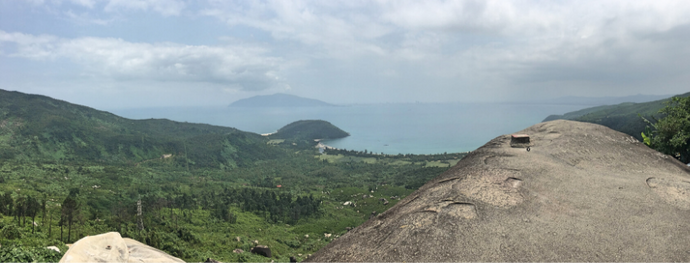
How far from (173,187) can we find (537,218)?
7832 cm

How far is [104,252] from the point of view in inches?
259

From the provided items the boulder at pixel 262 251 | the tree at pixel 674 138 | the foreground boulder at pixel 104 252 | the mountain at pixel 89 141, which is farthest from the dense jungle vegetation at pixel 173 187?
the tree at pixel 674 138

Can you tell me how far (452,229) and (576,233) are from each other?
1.83m

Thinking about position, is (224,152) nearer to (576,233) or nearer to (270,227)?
(270,227)

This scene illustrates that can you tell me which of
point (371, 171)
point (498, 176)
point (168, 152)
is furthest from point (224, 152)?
point (498, 176)

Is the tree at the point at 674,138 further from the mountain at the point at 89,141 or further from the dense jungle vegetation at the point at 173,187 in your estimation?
the mountain at the point at 89,141

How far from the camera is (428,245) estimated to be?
485cm

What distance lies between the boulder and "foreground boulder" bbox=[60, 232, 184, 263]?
27.4m

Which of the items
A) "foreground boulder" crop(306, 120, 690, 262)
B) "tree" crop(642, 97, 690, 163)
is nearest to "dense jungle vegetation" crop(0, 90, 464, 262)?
A: "foreground boulder" crop(306, 120, 690, 262)

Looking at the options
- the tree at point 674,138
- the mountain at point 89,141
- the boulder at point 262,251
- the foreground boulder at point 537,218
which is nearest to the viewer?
the foreground boulder at point 537,218

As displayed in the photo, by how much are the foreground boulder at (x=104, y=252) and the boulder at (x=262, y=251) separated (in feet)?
89.9

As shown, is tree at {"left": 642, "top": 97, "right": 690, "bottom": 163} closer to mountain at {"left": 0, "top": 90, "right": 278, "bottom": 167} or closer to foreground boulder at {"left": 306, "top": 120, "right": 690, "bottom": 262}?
foreground boulder at {"left": 306, "top": 120, "right": 690, "bottom": 262}

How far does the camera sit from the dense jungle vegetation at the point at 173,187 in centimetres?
3092

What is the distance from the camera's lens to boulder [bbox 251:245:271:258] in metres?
33.1
